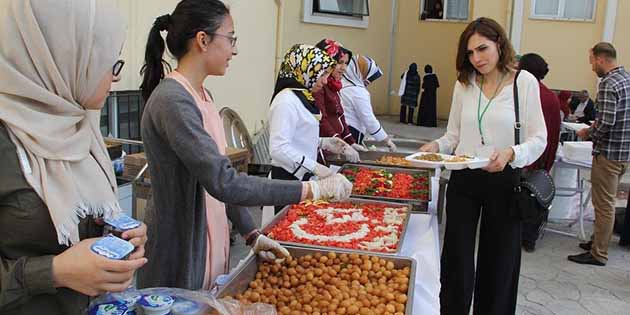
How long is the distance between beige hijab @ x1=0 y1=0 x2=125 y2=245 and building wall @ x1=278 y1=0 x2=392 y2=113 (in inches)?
330

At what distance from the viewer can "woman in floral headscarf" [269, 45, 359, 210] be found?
2.79 meters

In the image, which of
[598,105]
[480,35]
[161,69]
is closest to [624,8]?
[598,105]

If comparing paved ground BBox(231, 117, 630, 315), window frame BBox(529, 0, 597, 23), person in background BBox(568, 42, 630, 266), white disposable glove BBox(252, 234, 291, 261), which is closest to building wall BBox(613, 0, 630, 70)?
window frame BBox(529, 0, 597, 23)

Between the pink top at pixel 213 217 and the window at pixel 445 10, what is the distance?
11.7 meters

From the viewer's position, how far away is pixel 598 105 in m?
4.44

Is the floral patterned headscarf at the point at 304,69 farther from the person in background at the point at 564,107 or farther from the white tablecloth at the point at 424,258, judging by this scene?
the person in background at the point at 564,107

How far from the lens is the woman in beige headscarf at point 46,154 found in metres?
1.01

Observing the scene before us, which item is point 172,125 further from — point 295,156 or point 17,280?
point 295,156

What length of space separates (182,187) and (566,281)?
342 cm

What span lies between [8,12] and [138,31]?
3.22m

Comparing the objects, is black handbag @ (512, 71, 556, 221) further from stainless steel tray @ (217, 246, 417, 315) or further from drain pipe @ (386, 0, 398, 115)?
drain pipe @ (386, 0, 398, 115)

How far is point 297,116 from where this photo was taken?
9.25 ft

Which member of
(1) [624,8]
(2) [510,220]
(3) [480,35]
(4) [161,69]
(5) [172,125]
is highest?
(1) [624,8]

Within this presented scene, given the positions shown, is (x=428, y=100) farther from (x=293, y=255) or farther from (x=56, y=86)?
(x=56, y=86)
